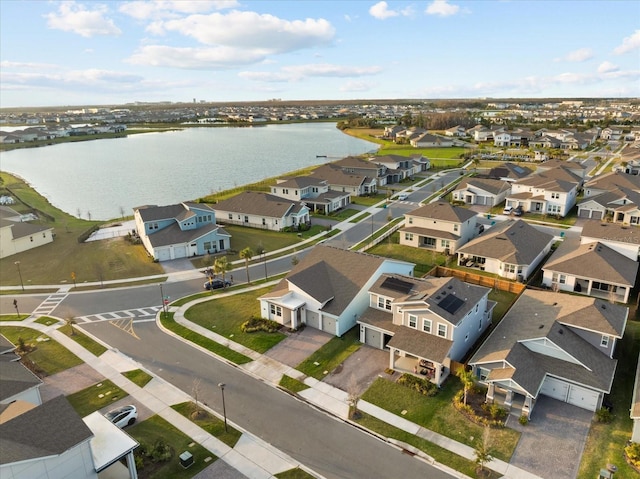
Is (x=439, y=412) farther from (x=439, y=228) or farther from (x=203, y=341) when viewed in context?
(x=439, y=228)

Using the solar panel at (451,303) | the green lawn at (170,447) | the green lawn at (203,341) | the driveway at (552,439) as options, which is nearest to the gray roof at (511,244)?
the solar panel at (451,303)

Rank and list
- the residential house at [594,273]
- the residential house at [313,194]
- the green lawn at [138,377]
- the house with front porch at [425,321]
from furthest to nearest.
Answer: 1. the residential house at [313,194]
2. the residential house at [594,273]
3. the green lawn at [138,377]
4. the house with front porch at [425,321]

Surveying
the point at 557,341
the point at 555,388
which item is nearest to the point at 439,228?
the point at 557,341

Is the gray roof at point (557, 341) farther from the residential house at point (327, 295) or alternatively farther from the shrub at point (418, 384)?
the residential house at point (327, 295)

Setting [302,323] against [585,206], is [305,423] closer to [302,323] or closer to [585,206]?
[302,323]

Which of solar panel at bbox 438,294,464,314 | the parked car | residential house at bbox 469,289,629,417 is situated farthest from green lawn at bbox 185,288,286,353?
residential house at bbox 469,289,629,417

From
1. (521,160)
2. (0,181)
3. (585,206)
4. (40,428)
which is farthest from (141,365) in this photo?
(521,160)

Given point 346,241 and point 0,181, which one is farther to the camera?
point 0,181
